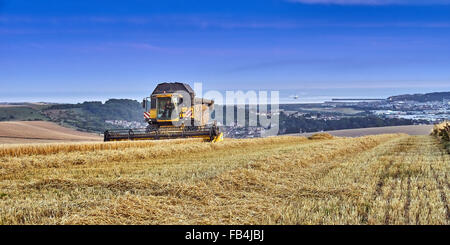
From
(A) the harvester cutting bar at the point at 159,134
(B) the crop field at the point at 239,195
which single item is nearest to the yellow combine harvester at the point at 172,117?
(A) the harvester cutting bar at the point at 159,134

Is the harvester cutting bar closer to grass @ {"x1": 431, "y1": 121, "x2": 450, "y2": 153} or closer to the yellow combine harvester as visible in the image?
the yellow combine harvester

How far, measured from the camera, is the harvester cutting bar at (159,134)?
17.8m

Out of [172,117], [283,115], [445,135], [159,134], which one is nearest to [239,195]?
[159,134]

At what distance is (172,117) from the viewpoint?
20.7 metres

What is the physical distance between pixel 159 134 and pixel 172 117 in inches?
97.6

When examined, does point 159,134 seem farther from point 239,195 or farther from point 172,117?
point 239,195

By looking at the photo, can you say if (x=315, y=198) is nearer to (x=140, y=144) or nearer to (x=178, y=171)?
(x=178, y=171)

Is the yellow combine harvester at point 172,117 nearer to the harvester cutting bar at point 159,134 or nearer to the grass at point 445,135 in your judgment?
the harvester cutting bar at point 159,134

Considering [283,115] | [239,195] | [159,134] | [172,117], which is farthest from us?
[283,115]

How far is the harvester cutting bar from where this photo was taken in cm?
1784

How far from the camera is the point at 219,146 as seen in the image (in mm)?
17359

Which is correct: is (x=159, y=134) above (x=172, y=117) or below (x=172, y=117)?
below

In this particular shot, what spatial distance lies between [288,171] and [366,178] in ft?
6.29

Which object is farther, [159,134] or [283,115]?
[283,115]
